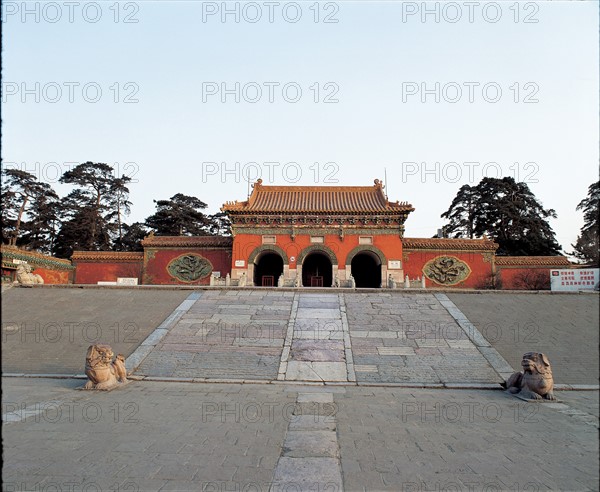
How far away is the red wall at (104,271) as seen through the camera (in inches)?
Result: 866

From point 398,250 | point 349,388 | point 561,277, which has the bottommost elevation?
point 349,388

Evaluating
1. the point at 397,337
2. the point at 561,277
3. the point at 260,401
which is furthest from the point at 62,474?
the point at 561,277

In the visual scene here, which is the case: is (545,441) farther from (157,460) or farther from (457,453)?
(157,460)

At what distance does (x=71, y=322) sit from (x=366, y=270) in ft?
53.4

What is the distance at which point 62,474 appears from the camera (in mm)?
3434

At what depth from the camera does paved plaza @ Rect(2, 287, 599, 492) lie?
3.58m

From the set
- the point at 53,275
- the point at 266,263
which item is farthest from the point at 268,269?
the point at 53,275

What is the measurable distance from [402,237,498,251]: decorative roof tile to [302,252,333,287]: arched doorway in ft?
14.6

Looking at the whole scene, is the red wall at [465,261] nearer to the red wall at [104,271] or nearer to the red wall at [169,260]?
the red wall at [169,260]

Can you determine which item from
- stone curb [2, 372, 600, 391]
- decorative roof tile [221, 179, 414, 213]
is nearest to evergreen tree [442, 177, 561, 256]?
decorative roof tile [221, 179, 414, 213]

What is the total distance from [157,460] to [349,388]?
4.07 metres

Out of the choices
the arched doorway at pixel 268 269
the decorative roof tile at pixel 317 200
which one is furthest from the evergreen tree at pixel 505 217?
the arched doorway at pixel 268 269

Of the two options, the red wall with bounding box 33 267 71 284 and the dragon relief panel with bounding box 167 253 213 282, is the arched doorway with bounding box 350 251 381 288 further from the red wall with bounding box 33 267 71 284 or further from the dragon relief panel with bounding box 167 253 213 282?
the red wall with bounding box 33 267 71 284

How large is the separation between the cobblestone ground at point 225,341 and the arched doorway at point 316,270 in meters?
10.6
